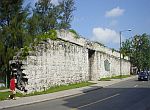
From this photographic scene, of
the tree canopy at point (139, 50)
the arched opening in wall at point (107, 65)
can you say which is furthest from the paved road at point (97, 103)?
the tree canopy at point (139, 50)

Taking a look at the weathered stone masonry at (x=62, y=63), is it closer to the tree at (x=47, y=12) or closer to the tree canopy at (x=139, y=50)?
the tree at (x=47, y=12)

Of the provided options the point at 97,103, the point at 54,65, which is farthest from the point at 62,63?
the point at 97,103

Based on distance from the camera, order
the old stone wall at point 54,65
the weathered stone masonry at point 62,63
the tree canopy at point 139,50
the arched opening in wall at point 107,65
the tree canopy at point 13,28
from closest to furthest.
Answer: the old stone wall at point 54,65, the weathered stone masonry at point 62,63, the tree canopy at point 13,28, the arched opening in wall at point 107,65, the tree canopy at point 139,50

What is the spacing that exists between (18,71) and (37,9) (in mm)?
41782

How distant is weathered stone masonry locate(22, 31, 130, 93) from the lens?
29.5m

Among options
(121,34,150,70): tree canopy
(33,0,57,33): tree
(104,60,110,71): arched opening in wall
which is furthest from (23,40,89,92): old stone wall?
(121,34,150,70): tree canopy

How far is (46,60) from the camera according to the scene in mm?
31844

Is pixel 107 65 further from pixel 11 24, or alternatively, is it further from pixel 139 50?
pixel 139 50

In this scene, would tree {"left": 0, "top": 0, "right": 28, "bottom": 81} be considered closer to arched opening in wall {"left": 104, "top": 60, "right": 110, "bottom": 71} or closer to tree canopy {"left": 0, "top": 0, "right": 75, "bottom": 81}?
tree canopy {"left": 0, "top": 0, "right": 75, "bottom": 81}

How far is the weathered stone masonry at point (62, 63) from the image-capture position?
29464 millimetres

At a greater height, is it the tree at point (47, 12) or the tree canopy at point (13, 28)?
the tree at point (47, 12)

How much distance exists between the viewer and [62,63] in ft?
118

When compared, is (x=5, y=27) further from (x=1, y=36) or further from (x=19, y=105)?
(x=19, y=105)

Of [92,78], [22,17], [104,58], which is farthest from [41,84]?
[104,58]
